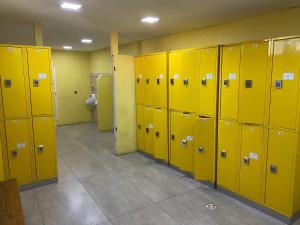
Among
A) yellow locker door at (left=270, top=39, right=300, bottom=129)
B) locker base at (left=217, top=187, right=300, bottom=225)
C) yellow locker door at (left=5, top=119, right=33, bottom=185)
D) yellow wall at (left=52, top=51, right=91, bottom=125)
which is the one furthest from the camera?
yellow wall at (left=52, top=51, right=91, bottom=125)

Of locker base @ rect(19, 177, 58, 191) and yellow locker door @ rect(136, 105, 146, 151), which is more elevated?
A: yellow locker door @ rect(136, 105, 146, 151)

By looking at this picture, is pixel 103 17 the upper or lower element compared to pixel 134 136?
upper

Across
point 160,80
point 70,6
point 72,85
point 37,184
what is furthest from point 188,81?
point 72,85

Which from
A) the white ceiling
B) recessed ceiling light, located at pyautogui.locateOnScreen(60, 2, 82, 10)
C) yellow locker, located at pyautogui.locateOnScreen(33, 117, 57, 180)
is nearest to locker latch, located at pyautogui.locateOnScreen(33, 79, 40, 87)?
yellow locker, located at pyautogui.locateOnScreen(33, 117, 57, 180)

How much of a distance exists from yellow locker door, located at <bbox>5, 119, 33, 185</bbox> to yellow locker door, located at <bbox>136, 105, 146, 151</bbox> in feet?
7.41

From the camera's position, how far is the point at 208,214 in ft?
9.61

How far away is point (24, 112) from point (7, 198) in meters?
1.51

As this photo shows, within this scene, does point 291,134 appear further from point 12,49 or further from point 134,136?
point 12,49

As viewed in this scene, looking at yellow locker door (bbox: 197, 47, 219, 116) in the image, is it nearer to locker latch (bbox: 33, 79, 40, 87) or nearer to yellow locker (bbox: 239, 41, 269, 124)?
yellow locker (bbox: 239, 41, 269, 124)

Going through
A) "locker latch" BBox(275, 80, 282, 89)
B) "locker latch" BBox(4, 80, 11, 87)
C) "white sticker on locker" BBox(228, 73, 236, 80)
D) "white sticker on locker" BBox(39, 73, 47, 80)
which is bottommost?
"locker latch" BBox(275, 80, 282, 89)

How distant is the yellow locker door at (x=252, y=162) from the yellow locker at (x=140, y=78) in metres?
2.41

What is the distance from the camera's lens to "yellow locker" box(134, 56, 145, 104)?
4801 mm

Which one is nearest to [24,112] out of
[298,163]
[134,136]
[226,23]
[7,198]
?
[7,198]

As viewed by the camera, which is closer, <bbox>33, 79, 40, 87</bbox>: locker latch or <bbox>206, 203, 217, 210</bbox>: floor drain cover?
<bbox>206, 203, 217, 210</bbox>: floor drain cover
